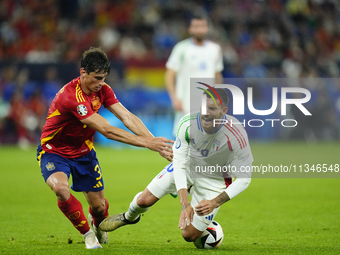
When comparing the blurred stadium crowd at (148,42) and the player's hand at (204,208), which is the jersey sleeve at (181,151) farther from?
the blurred stadium crowd at (148,42)

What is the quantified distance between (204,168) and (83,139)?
54.4 inches

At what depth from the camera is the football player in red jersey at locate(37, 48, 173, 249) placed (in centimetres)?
482

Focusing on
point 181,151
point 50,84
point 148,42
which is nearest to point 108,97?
point 181,151

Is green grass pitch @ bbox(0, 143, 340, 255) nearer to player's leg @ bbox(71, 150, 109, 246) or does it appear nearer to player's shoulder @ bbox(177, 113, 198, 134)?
player's leg @ bbox(71, 150, 109, 246)

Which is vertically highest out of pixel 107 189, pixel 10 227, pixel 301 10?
pixel 301 10

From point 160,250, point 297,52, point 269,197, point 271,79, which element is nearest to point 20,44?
point 271,79

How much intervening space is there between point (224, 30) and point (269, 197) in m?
14.4

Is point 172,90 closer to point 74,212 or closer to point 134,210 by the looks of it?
point 134,210

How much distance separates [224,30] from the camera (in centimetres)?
2170

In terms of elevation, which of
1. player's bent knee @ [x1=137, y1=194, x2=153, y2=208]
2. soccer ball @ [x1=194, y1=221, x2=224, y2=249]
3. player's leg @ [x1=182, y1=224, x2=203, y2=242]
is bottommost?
soccer ball @ [x1=194, y1=221, x2=224, y2=249]

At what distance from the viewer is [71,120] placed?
16.8ft

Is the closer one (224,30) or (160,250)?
(160,250)

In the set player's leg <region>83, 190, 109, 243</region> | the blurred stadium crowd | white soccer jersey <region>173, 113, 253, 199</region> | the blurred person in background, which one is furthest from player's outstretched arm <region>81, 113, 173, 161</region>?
the blurred person in background

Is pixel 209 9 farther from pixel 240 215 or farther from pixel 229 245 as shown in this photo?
pixel 229 245
